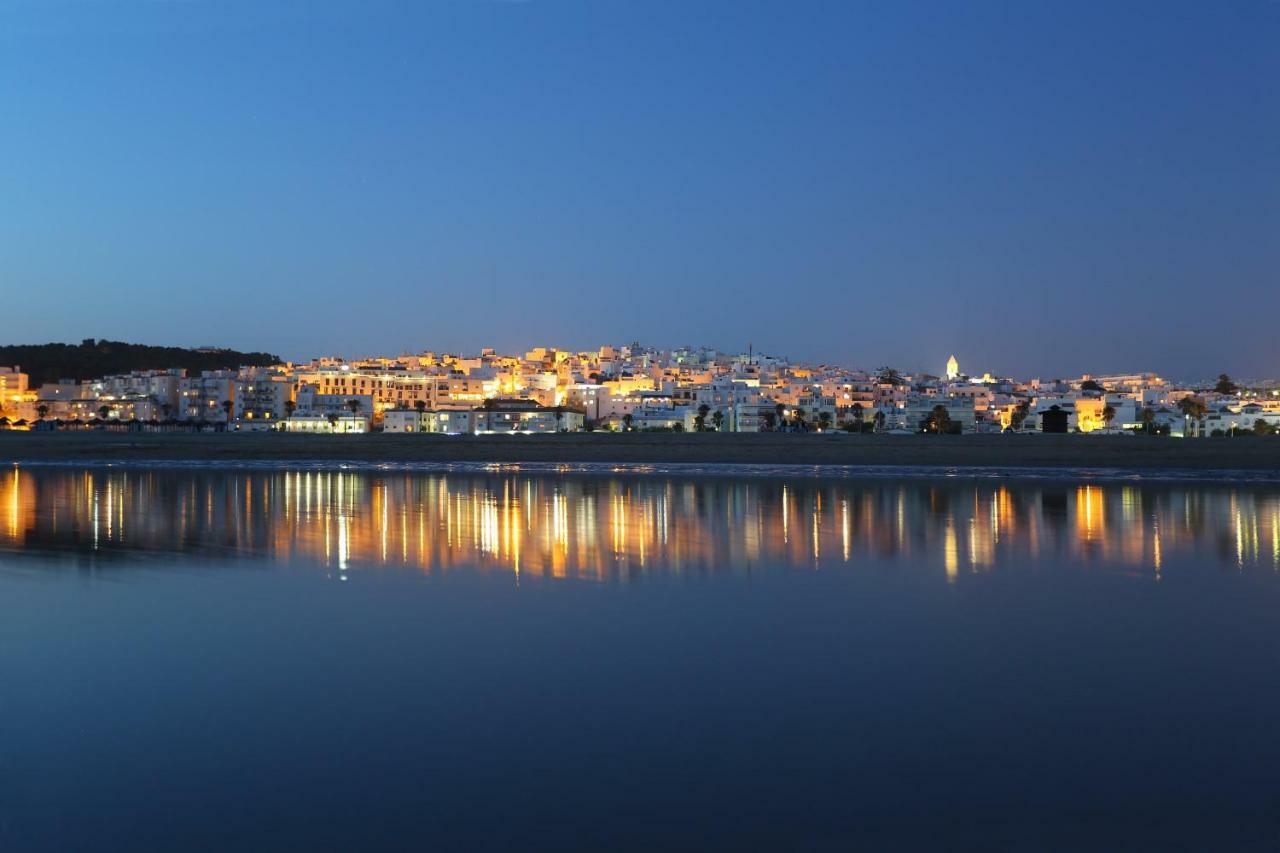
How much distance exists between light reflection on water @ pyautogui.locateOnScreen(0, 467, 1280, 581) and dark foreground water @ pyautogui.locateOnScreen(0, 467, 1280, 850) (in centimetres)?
16

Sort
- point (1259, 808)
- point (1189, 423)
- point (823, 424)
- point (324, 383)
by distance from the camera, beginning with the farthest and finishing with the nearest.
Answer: point (324, 383), point (823, 424), point (1189, 423), point (1259, 808)

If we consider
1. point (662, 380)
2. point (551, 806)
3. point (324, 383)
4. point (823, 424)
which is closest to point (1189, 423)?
point (823, 424)

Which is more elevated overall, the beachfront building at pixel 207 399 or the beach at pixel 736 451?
the beachfront building at pixel 207 399

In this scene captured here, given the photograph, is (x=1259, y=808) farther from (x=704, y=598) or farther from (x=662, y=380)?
(x=662, y=380)

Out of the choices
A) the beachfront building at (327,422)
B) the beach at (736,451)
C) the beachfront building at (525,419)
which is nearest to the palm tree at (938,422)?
the beachfront building at (525,419)

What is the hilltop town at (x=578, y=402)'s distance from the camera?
326ft

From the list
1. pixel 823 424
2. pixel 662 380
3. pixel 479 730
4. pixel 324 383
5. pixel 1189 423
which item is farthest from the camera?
pixel 662 380

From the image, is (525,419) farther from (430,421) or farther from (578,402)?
(578,402)

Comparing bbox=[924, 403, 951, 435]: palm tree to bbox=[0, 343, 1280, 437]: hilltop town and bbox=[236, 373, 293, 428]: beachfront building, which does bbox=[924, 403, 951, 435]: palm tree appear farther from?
bbox=[236, 373, 293, 428]: beachfront building

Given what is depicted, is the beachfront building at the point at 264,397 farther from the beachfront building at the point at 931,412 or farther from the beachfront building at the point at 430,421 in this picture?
the beachfront building at the point at 931,412

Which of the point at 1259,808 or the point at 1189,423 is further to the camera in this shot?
the point at 1189,423

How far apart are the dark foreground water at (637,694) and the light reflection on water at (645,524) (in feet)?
0.52

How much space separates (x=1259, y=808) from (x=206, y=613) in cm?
729

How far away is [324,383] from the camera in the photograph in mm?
133875
